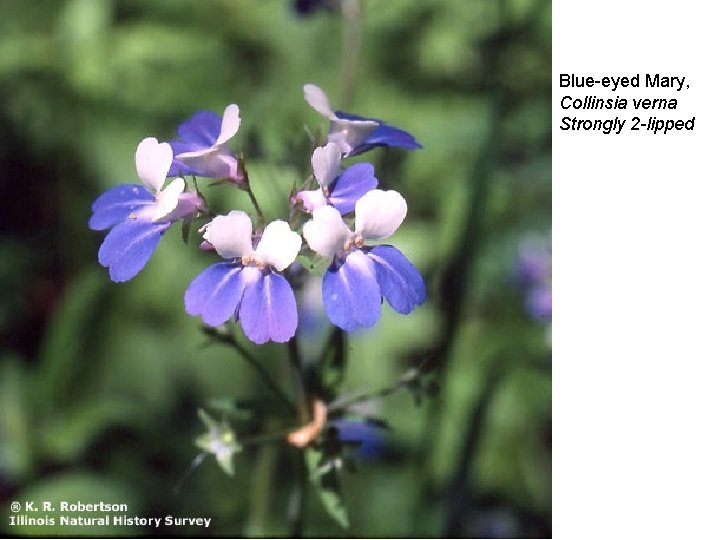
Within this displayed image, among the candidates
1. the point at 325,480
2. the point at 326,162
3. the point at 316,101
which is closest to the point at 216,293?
the point at 326,162

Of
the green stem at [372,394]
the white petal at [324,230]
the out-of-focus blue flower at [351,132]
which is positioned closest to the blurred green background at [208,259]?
the green stem at [372,394]

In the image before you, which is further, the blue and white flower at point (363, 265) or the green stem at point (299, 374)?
the green stem at point (299, 374)

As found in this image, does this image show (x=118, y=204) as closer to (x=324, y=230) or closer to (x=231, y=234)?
(x=231, y=234)

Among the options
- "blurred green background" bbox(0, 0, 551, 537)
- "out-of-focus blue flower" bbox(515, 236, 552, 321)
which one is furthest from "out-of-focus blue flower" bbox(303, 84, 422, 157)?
"out-of-focus blue flower" bbox(515, 236, 552, 321)

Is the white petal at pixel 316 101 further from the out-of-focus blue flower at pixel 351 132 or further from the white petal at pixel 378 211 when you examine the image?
the white petal at pixel 378 211
